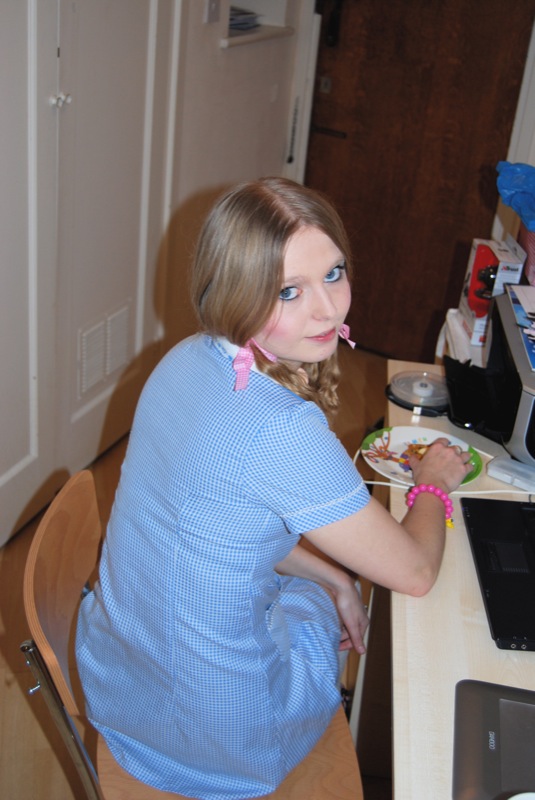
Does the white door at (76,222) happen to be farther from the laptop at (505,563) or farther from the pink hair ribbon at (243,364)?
the laptop at (505,563)

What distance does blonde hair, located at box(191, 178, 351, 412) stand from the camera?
1062 mm

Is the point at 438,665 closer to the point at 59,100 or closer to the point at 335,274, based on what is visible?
the point at 335,274

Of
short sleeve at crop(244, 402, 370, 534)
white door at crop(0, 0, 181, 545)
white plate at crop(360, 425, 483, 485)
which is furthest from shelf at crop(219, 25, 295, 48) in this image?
short sleeve at crop(244, 402, 370, 534)

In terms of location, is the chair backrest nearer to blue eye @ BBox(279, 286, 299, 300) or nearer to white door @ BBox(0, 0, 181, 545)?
blue eye @ BBox(279, 286, 299, 300)

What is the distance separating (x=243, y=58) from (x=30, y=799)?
2419 mm

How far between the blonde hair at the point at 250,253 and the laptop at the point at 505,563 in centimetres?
37

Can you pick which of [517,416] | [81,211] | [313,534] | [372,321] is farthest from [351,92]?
[313,534]

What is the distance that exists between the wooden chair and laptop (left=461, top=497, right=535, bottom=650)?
0.29 metres

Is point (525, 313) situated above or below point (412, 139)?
below

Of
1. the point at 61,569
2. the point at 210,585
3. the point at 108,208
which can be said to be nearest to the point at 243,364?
the point at 210,585

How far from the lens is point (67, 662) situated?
119 cm

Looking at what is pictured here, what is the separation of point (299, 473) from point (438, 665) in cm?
30

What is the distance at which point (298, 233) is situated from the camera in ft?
3.54

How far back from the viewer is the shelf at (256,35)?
9.34ft
